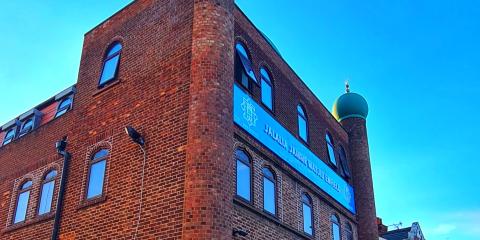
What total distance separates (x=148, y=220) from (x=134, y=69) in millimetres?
4521

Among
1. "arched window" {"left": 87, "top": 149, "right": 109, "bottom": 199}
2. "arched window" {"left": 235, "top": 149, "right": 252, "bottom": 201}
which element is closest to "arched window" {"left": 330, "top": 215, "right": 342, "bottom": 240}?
"arched window" {"left": 235, "top": 149, "right": 252, "bottom": 201}

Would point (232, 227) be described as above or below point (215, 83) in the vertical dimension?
below

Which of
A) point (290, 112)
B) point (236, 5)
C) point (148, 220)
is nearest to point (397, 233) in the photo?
point (290, 112)

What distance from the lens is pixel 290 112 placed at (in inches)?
643

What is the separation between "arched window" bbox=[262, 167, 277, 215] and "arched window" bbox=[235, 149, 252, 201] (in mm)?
765

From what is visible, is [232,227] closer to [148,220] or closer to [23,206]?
[148,220]

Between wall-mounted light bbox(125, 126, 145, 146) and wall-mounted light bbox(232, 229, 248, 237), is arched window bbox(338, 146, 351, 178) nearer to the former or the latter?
wall-mounted light bbox(232, 229, 248, 237)

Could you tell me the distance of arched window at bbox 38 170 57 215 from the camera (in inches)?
564

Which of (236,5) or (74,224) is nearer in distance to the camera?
(74,224)

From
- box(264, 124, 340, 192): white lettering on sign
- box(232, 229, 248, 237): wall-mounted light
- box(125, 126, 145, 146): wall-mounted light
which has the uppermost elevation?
box(264, 124, 340, 192): white lettering on sign

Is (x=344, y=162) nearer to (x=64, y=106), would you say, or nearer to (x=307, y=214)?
(x=307, y=214)

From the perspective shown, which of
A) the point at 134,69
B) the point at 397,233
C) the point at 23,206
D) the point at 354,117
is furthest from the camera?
the point at 397,233

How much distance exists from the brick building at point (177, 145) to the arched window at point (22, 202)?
2.6 inches

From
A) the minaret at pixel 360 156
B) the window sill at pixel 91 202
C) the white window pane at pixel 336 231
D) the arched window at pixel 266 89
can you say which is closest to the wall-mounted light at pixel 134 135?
the window sill at pixel 91 202
